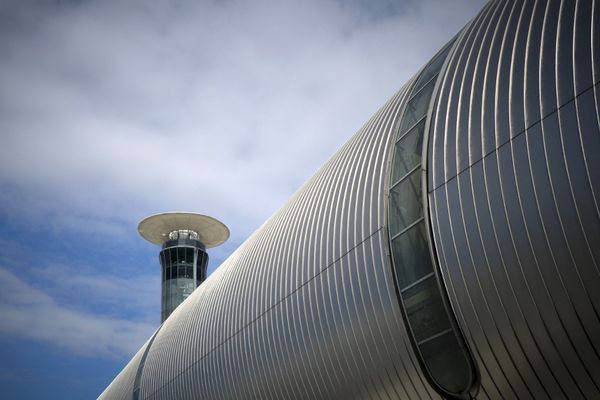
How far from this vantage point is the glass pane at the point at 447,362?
1084 centimetres

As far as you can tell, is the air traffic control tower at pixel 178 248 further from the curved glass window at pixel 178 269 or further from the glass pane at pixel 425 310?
the glass pane at pixel 425 310

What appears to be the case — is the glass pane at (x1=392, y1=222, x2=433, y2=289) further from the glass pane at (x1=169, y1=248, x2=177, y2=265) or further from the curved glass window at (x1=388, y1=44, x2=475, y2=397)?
the glass pane at (x1=169, y1=248, x2=177, y2=265)

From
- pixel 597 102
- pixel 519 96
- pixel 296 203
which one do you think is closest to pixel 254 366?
pixel 296 203

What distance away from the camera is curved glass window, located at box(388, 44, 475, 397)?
11039 millimetres

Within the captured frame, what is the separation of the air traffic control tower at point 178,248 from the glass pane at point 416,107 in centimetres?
4379

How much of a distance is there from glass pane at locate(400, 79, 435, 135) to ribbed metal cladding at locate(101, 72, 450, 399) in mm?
601

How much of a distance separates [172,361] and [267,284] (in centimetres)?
1027

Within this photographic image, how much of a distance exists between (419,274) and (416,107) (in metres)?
4.29

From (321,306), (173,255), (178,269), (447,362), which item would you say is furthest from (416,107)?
(173,255)

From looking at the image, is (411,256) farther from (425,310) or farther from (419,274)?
(425,310)

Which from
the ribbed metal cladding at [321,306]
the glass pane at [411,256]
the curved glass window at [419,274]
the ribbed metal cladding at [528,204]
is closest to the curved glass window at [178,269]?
the ribbed metal cladding at [321,306]

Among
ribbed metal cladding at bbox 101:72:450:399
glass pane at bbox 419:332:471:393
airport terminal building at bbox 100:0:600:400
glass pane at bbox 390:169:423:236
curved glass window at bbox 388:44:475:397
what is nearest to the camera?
airport terminal building at bbox 100:0:600:400

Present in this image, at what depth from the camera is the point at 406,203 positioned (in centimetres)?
1262

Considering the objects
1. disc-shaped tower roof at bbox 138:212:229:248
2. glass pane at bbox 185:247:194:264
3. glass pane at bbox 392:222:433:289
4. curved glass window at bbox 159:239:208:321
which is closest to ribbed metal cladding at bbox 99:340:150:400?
curved glass window at bbox 159:239:208:321
